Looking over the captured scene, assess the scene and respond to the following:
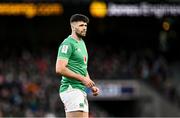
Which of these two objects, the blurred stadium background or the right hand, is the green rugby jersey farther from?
the blurred stadium background

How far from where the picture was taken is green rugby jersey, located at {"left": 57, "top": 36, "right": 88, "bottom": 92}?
8.18m

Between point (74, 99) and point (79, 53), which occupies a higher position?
point (79, 53)

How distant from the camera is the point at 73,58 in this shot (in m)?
8.29

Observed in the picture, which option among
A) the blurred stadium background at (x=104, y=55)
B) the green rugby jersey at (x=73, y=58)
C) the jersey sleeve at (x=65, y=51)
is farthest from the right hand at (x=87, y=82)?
the blurred stadium background at (x=104, y=55)

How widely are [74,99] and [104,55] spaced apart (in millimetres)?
19301

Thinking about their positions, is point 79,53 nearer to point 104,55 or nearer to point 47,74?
point 47,74

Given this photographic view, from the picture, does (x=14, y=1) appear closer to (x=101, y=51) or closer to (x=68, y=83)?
(x=101, y=51)

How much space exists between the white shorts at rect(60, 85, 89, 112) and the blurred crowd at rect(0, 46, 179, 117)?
12.4m

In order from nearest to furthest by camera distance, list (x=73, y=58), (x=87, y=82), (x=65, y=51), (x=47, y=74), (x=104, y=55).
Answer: (x=87, y=82)
(x=65, y=51)
(x=73, y=58)
(x=47, y=74)
(x=104, y=55)

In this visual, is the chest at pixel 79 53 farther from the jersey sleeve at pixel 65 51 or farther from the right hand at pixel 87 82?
the right hand at pixel 87 82

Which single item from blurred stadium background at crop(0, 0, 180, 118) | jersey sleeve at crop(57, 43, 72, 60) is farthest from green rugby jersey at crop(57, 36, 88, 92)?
blurred stadium background at crop(0, 0, 180, 118)

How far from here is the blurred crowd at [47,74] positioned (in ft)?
72.9

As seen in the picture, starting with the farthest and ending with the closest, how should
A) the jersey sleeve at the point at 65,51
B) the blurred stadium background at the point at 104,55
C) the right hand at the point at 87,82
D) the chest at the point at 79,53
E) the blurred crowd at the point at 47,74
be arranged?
the blurred stadium background at the point at 104,55 < the blurred crowd at the point at 47,74 < the chest at the point at 79,53 < the jersey sleeve at the point at 65,51 < the right hand at the point at 87,82

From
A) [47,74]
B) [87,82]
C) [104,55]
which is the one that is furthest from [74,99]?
[104,55]
